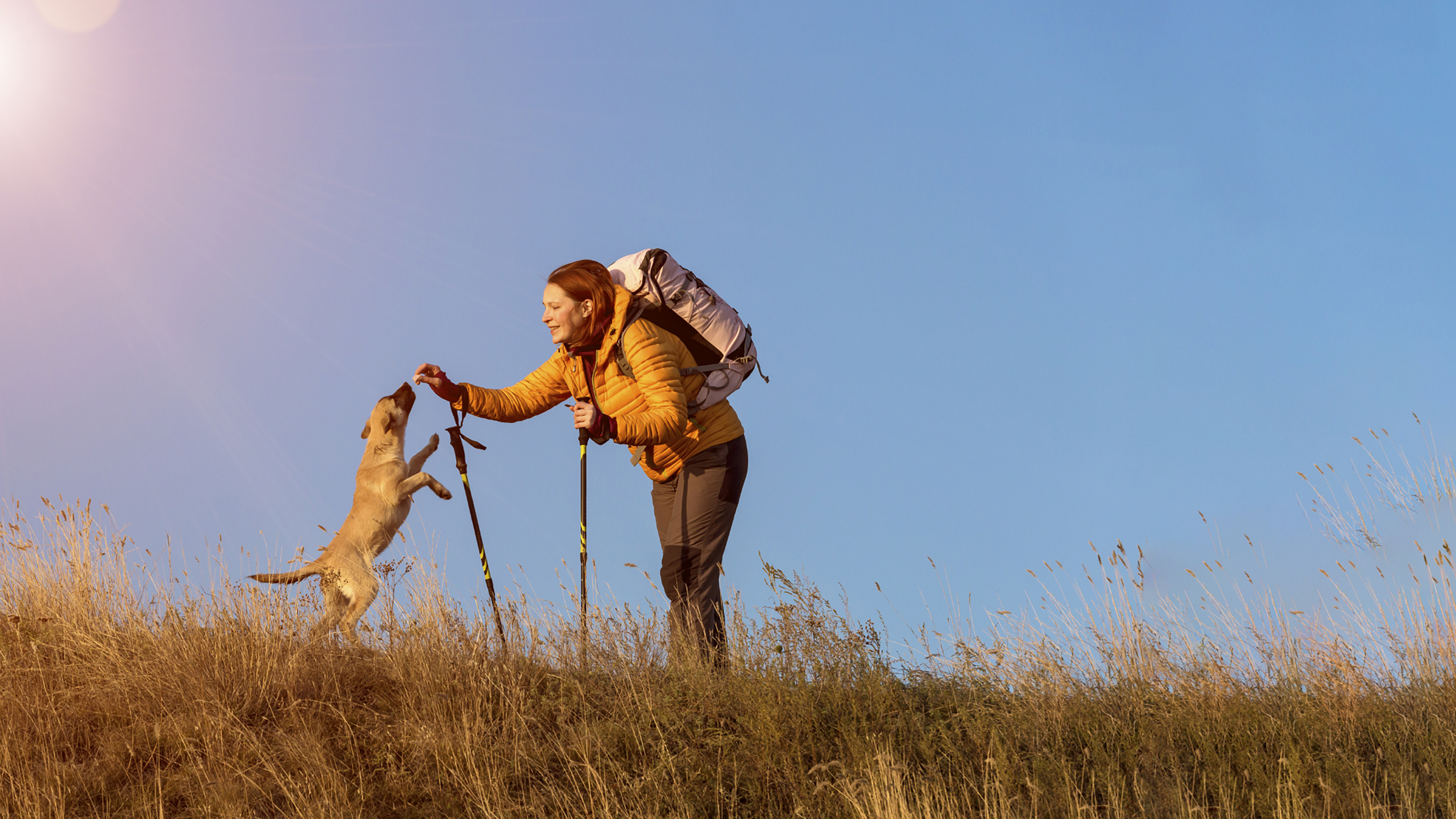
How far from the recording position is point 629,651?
5188 millimetres

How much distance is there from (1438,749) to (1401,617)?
52.0 inches

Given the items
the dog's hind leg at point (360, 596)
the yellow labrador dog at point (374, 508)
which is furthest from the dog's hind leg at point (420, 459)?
the dog's hind leg at point (360, 596)

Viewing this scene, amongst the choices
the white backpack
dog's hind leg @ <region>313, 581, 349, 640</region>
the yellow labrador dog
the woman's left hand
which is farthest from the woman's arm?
the yellow labrador dog

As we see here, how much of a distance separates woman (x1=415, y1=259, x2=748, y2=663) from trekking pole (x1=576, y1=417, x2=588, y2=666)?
336 millimetres

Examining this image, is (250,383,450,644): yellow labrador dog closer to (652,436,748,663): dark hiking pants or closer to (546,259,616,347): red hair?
(652,436,748,663): dark hiking pants

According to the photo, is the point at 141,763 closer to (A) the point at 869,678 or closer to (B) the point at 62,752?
(B) the point at 62,752

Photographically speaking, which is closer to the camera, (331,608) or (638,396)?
(638,396)

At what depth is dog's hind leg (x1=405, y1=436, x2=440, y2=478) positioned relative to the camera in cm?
876

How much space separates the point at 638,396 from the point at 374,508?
442cm

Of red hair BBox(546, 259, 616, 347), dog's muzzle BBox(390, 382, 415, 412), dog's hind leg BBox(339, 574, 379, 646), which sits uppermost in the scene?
dog's muzzle BBox(390, 382, 415, 412)

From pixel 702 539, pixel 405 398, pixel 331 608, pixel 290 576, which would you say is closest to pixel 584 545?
pixel 702 539

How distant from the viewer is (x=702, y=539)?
516cm

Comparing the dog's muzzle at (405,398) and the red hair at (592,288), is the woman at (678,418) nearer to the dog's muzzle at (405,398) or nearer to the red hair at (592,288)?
the red hair at (592,288)

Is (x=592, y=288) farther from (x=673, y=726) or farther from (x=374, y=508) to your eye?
(x=374, y=508)
